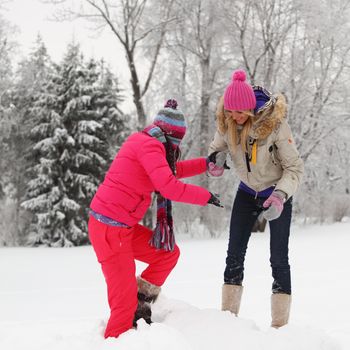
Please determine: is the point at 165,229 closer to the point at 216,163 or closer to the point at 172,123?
the point at 216,163

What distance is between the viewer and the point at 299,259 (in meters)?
8.55

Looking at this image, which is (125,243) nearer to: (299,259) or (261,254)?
(299,259)

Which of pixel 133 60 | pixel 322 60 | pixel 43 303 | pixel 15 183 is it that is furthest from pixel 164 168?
pixel 15 183

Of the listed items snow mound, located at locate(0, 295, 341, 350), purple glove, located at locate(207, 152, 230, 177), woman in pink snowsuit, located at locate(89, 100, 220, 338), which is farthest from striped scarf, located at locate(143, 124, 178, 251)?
snow mound, located at locate(0, 295, 341, 350)

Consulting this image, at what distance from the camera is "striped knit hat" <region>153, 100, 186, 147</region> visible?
294 centimetres

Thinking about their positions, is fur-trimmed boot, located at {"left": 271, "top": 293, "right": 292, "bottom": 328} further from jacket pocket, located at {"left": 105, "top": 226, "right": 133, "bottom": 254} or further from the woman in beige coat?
jacket pocket, located at {"left": 105, "top": 226, "right": 133, "bottom": 254}

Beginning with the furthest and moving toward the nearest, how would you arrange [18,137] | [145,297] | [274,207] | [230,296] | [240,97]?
[18,137], [230,296], [145,297], [240,97], [274,207]

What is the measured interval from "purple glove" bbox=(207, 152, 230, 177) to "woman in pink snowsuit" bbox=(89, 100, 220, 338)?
1.02 ft

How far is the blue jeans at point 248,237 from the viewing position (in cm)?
303

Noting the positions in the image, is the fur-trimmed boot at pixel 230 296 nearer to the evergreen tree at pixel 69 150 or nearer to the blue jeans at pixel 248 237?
the blue jeans at pixel 248 237

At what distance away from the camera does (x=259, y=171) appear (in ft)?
9.85

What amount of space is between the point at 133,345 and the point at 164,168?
98cm

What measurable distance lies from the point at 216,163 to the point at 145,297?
102cm

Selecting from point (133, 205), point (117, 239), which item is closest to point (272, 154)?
point (133, 205)
